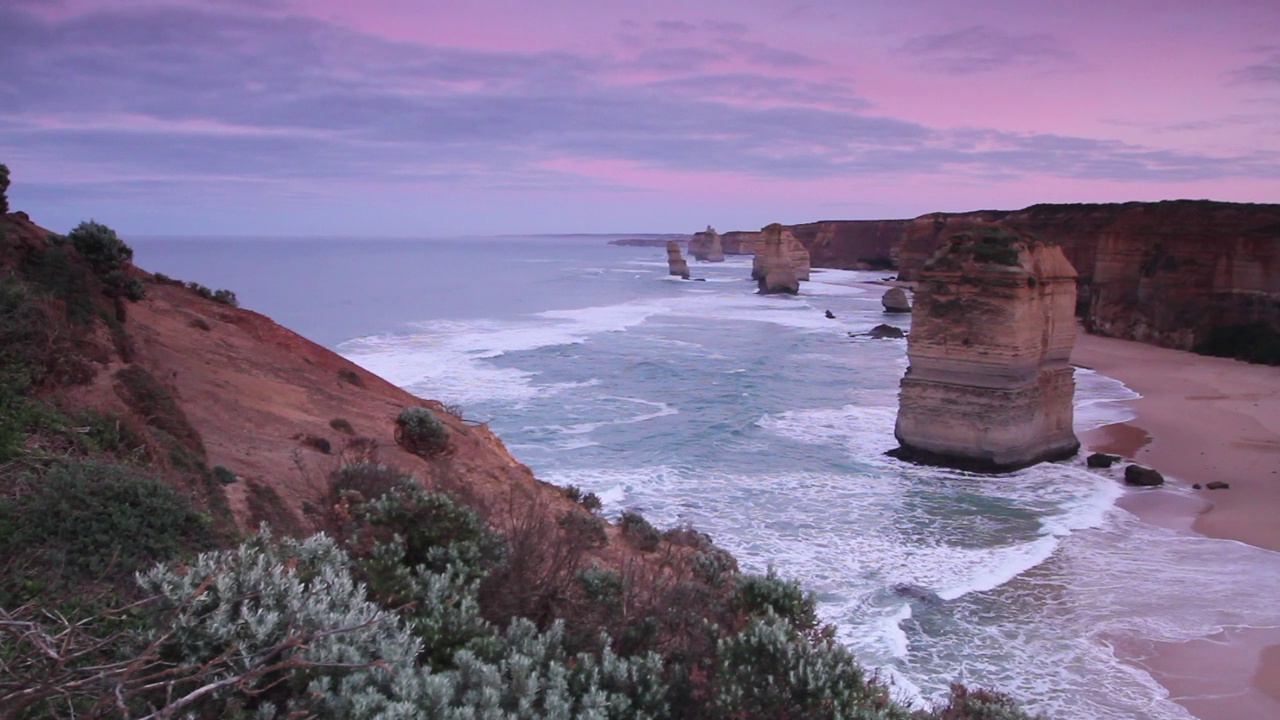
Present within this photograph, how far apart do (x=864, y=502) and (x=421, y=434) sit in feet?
29.1

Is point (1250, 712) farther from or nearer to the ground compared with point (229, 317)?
nearer to the ground

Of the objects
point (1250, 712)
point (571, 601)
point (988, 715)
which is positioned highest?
point (571, 601)

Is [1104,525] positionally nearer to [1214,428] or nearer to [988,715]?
[1214,428]

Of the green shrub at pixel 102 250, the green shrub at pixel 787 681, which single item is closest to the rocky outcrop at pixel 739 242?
the green shrub at pixel 102 250

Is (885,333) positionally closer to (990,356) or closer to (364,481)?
(990,356)

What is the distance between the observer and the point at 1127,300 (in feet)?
129

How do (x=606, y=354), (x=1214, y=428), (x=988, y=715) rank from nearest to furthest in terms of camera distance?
(x=988, y=715), (x=1214, y=428), (x=606, y=354)

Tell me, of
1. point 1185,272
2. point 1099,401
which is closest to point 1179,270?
point 1185,272

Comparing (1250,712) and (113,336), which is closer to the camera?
(1250,712)

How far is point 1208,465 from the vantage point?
1852 cm

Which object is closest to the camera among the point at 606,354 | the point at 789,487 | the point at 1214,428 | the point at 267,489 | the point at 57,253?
the point at 267,489

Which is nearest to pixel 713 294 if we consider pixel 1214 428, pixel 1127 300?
pixel 1127 300

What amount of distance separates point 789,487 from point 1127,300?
30.5m

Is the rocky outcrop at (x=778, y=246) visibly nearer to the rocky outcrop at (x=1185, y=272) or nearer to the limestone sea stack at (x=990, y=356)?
the rocky outcrop at (x=1185, y=272)
